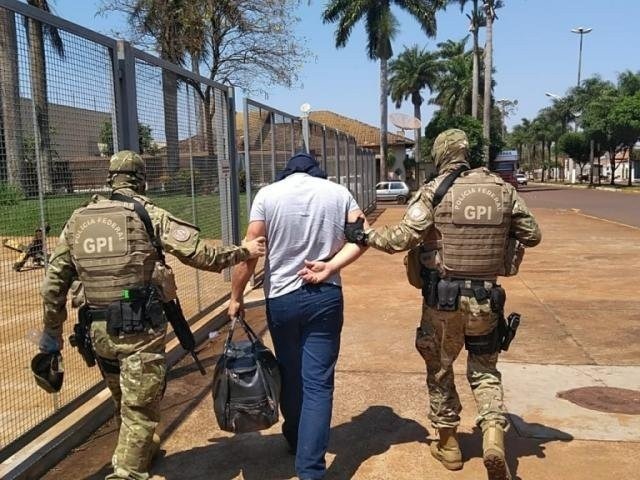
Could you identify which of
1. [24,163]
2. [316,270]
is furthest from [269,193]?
[24,163]

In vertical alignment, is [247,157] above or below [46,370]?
above

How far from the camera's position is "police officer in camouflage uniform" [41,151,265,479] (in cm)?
294

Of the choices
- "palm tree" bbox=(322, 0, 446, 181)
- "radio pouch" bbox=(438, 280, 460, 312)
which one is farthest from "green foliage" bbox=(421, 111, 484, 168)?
"radio pouch" bbox=(438, 280, 460, 312)

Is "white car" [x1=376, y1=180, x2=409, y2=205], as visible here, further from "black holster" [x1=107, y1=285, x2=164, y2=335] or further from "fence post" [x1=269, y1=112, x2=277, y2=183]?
"black holster" [x1=107, y1=285, x2=164, y2=335]

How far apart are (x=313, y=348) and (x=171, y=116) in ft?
11.6

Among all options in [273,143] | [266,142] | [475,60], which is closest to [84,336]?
[266,142]

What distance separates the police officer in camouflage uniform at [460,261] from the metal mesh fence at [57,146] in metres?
1.91

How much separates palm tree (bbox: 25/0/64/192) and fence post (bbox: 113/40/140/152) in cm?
89

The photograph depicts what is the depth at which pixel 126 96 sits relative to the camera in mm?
4809

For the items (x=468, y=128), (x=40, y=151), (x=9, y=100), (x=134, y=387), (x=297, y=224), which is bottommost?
(x=134, y=387)

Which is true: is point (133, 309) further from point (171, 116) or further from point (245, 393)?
point (171, 116)

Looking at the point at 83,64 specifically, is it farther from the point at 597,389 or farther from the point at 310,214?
the point at 597,389

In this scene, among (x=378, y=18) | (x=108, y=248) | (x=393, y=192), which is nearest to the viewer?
(x=108, y=248)

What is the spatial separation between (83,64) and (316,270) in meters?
2.21
